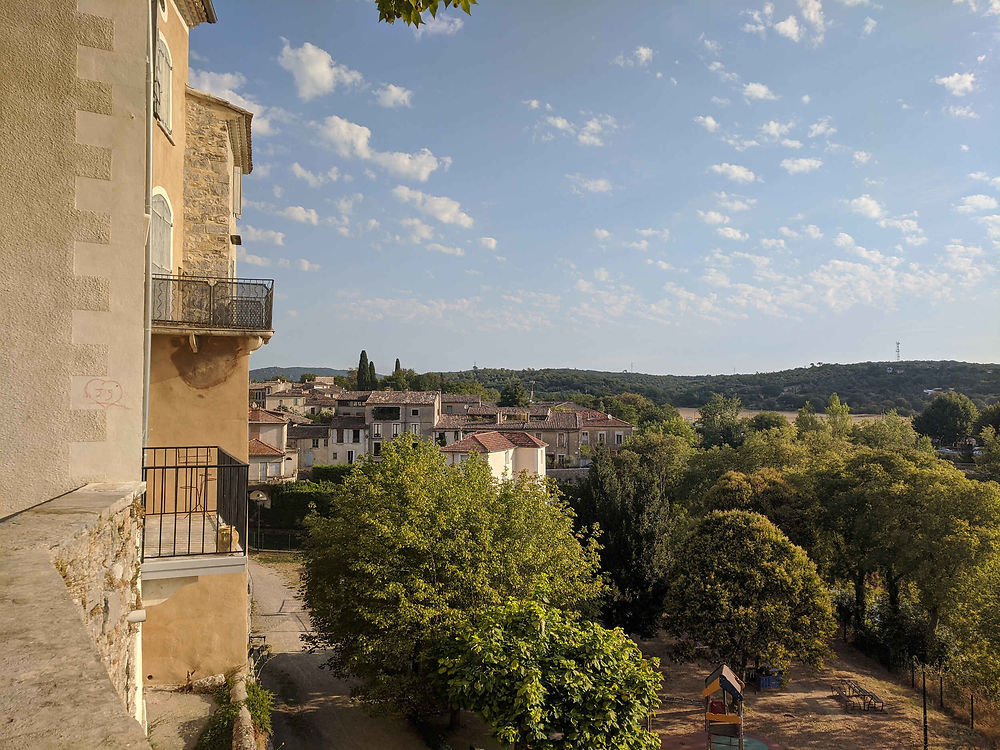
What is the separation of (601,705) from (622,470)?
18297 millimetres

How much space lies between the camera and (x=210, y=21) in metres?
10.5

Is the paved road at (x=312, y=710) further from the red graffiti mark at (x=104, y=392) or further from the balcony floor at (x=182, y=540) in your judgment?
the red graffiti mark at (x=104, y=392)

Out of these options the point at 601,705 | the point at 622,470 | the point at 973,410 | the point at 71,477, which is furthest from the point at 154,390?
the point at 973,410

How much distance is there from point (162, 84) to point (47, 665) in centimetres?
923

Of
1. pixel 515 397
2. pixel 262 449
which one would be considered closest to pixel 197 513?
pixel 262 449

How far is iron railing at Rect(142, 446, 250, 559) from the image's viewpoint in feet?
20.8

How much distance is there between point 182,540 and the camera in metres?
7.12

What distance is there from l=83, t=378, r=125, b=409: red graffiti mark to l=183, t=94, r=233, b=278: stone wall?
6877mm

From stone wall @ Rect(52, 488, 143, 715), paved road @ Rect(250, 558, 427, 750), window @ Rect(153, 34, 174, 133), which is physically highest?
window @ Rect(153, 34, 174, 133)

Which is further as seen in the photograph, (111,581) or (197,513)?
(197,513)

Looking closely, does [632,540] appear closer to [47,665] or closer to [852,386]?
[47,665]

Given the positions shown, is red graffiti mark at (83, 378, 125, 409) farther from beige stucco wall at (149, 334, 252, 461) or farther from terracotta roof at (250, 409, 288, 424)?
terracotta roof at (250, 409, 288, 424)

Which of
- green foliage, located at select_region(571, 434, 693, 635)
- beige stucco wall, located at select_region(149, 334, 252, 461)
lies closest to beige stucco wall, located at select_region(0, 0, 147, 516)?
beige stucco wall, located at select_region(149, 334, 252, 461)

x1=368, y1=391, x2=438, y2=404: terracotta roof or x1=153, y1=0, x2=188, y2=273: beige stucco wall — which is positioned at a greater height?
x1=153, y1=0, x2=188, y2=273: beige stucco wall
